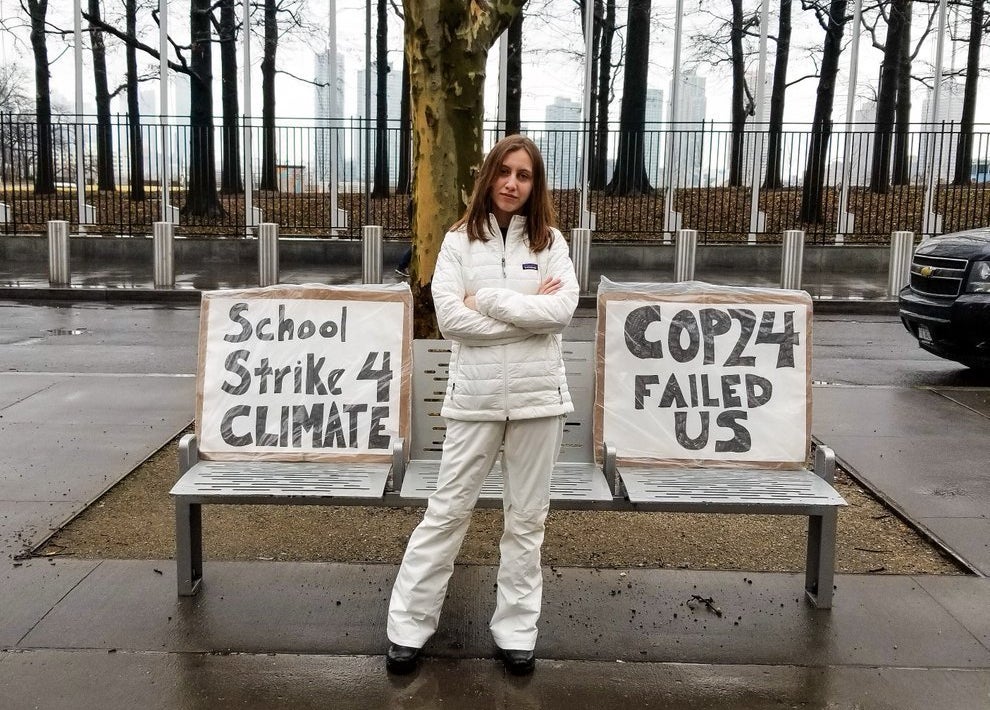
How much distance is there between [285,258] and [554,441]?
59.7ft

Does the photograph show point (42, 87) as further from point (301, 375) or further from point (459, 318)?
point (459, 318)

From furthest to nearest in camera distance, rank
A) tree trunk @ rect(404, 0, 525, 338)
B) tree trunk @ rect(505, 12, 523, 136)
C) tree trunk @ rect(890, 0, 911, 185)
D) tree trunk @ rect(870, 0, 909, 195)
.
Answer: tree trunk @ rect(870, 0, 909, 195) → tree trunk @ rect(890, 0, 911, 185) → tree trunk @ rect(505, 12, 523, 136) → tree trunk @ rect(404, 0, 525, 338)

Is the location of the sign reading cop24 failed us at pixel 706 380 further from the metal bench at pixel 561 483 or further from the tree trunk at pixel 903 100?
the tree trunk at pixel 903 100

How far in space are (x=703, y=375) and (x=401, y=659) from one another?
210cm

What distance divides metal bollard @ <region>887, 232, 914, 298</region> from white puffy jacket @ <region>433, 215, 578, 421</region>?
14345mm

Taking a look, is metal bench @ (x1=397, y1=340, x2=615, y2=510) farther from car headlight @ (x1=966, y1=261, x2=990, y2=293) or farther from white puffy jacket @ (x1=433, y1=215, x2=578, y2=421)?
car headlight @ (x1=966, y1=261, x2=990, y2=293)

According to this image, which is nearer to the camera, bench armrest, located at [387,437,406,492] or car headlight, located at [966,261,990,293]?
bench armrest, located at [387,437,406,492]

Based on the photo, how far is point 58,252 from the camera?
17047mm

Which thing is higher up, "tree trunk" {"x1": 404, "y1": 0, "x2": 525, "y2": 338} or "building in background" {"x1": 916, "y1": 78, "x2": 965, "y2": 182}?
"building in background" {"x1": 916, "y1": 78, "x2": 965, "y2": 182}

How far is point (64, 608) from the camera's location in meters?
4.23

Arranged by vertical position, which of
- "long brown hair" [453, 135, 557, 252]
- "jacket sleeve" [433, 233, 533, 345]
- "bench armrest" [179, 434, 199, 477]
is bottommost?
"bench armrest" [179, 434, 199, 477]

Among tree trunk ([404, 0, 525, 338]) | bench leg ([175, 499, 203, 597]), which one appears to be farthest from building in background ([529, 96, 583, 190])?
bench leg ([175, 499, 203, 597])

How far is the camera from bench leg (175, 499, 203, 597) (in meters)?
4.27

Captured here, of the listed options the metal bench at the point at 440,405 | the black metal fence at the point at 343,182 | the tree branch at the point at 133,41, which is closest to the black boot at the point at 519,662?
the metal bench at the point at 440,405
